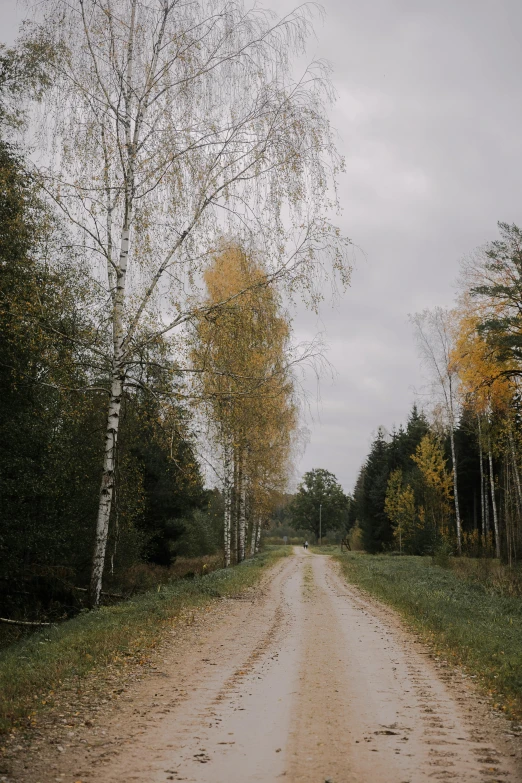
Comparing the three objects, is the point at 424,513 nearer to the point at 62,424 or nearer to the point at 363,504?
the point at 363,504

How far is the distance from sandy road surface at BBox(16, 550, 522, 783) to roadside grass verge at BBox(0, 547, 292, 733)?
706mm

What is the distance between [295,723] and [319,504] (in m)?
103

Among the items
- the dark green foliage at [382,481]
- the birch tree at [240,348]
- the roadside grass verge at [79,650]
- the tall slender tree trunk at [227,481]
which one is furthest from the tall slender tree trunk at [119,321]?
the dark green foliage at [382,481]

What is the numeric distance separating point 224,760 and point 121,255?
28.1 feet

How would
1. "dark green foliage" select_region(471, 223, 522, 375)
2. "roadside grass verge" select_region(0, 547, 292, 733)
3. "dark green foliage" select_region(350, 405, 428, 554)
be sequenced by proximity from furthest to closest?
"dark green foliage" select_region(350, 405, 428, 554) < "dark green foliage" select_region(471, 223, 522, 375) < "roadside grass verge" select_region(0, 547, 292, 733)

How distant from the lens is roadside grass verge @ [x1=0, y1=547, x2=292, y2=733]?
18.8 feet

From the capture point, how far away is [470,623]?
10.4 m

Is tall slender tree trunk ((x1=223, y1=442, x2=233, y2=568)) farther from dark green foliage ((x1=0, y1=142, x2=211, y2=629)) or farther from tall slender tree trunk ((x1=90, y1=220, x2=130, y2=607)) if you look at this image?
tall slender tree trunk ((x1=90, y1=220, x2=130, y2=607))

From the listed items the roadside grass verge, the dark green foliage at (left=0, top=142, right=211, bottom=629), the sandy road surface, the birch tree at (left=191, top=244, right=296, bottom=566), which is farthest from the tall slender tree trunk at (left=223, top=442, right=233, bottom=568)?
the sandy road surface

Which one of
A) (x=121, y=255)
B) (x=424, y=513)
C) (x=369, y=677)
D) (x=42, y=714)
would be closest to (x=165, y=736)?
(x=42, y=714)

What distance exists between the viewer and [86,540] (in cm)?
1731

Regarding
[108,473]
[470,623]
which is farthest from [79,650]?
[470,623]

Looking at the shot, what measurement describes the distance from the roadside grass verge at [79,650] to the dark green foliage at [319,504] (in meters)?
92.4

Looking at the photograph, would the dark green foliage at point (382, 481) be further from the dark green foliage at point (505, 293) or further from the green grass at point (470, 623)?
the green grass at point (470, 623)
